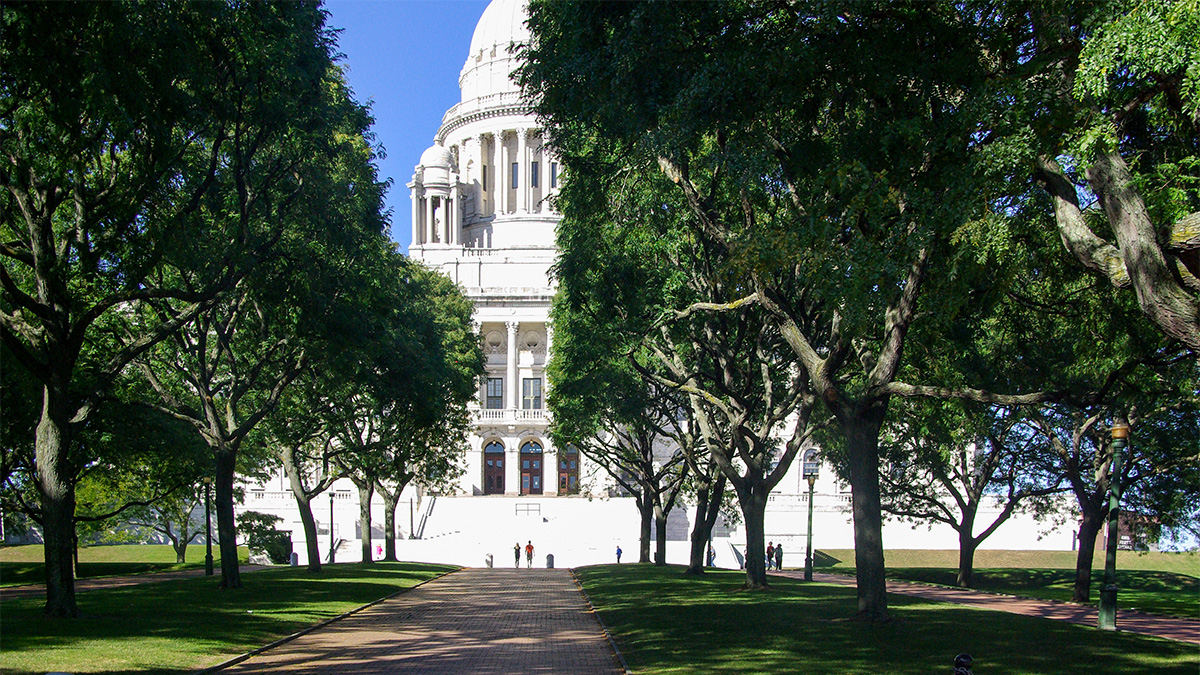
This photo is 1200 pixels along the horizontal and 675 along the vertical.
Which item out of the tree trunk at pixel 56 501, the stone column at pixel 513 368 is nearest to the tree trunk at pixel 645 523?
the tree trunk at pixel 56 501

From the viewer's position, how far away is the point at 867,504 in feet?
64.9

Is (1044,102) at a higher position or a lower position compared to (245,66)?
lower

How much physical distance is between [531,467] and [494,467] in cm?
319

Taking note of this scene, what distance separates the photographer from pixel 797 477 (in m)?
85.0

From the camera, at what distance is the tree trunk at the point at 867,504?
19.8 m

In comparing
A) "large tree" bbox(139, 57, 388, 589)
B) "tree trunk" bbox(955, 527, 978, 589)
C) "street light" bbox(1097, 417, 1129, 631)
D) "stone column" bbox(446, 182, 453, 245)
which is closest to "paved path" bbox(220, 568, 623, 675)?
"large tree" bbox(139, 57, 388, 589)

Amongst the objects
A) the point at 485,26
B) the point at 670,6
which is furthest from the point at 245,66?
the point at 485,26

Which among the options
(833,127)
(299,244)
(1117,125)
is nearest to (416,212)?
(299,244)

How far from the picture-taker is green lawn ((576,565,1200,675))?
50.7 ft

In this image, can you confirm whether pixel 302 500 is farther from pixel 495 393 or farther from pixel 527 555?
pixel 495 393

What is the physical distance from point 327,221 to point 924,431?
17.8m

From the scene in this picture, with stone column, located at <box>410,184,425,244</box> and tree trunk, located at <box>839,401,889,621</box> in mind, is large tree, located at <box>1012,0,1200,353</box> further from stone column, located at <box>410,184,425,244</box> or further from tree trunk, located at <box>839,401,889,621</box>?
stone column, located at <box>410,184,425,244</box>

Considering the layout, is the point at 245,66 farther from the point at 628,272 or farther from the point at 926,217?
the point at 926,217

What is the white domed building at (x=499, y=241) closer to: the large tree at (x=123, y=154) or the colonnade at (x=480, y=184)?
the colonnade at (x=480, y=184)
